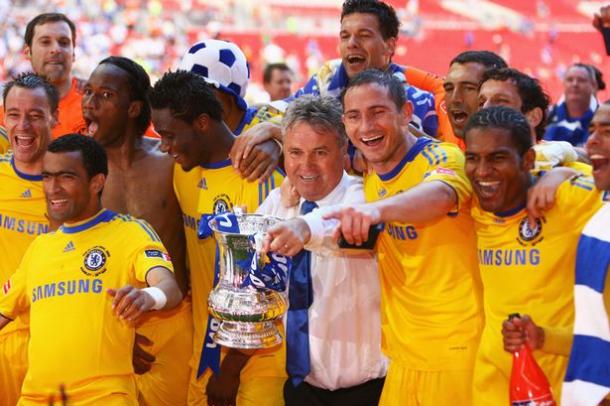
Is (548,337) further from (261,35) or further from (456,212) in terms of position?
(261,35)

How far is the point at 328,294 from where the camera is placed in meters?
4.31

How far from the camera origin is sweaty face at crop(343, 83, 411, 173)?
4082mm

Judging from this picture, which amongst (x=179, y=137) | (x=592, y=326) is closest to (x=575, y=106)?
(x=179, y=137)

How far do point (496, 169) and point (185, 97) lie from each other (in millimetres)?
1873

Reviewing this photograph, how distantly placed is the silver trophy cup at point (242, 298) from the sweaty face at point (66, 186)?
92 cm

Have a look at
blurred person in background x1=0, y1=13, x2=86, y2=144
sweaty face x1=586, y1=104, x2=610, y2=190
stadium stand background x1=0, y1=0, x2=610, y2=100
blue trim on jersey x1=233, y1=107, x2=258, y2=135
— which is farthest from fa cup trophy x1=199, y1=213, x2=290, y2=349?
stadium stand background x1=0, y1=0, x2=610, y2=100

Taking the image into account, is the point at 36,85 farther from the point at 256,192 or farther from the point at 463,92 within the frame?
the point at 463,92

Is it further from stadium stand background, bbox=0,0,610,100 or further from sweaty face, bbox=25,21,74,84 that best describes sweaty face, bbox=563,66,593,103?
stadium stand background, bbox=0,0,610,100

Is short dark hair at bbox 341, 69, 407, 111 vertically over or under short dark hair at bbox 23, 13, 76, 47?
under

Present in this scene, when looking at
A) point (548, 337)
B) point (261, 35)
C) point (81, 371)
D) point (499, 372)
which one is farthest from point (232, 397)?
point (261, 35)

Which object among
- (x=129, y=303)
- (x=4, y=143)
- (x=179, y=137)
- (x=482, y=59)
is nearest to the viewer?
(x=129, y=303)

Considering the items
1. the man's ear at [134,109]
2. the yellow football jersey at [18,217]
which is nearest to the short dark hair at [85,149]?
the yellow football jersey at [18,217]

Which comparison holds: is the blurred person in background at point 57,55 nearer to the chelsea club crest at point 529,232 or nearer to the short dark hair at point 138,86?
the short dark hair at point 138,86

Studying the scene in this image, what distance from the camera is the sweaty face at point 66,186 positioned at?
4.46 m
